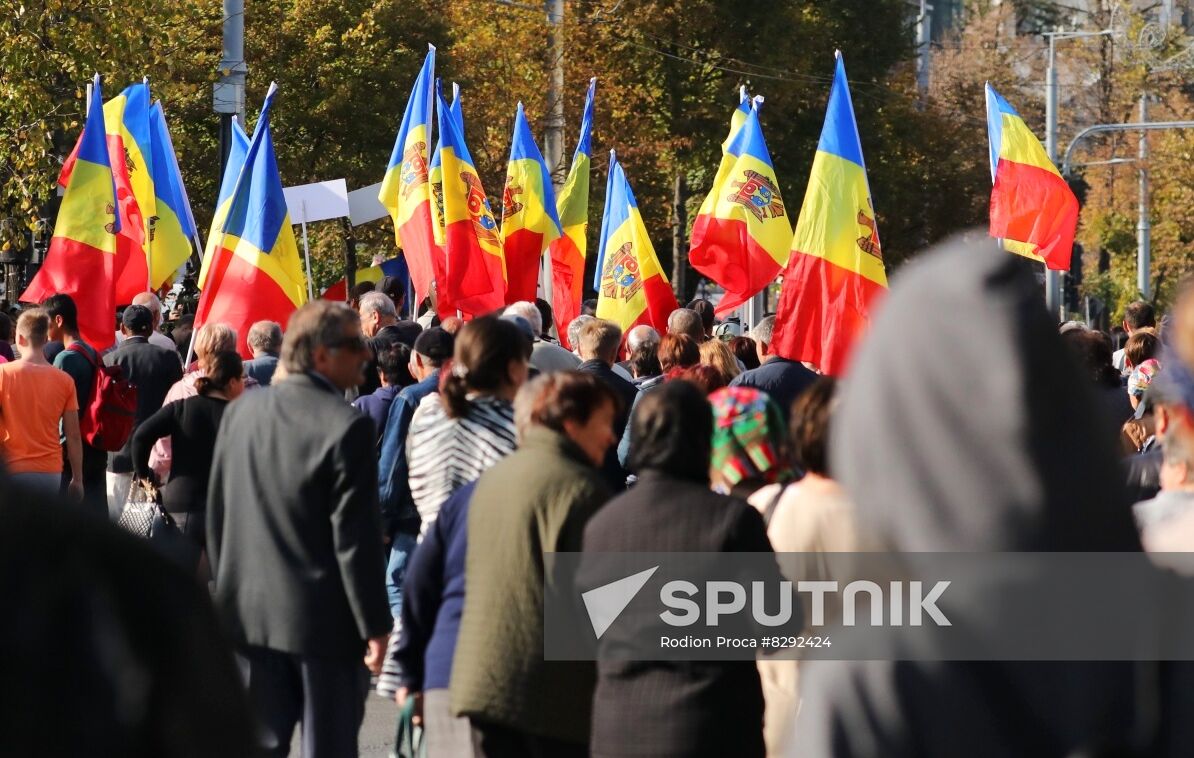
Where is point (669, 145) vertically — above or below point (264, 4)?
below

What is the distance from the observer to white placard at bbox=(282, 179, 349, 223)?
15.9 meters

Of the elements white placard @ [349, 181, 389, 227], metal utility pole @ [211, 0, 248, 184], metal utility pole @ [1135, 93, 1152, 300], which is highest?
metal utility pole @ [211, 0, 248, 184]

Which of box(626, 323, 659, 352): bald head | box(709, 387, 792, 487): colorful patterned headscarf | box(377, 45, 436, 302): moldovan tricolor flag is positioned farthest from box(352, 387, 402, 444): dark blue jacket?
box(377, 45, 436, 302): moldovan tricolor flag

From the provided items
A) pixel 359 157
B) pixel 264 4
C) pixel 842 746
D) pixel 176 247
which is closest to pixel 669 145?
pixel 359 157

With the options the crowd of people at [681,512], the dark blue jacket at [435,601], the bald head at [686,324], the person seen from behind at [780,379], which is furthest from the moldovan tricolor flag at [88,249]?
the dark blue jacket at [435,601]

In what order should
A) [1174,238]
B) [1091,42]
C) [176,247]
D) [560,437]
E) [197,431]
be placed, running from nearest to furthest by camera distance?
1. [560,437]
2. [197,431]
3. [176,247]
4. [1174,238]
5. [1091,42]

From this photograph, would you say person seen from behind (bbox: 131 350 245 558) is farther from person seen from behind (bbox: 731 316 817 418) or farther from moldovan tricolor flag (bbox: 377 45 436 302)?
moldovan tricolor flag (bbox: 377 45 436 302)

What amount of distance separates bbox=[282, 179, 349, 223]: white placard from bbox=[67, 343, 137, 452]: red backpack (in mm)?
6372

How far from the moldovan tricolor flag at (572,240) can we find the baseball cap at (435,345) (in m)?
8.16

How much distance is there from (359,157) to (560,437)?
2718 cm

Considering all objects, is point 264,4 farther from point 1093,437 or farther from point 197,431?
A: point 1093,437

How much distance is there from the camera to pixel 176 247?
48.6 ft

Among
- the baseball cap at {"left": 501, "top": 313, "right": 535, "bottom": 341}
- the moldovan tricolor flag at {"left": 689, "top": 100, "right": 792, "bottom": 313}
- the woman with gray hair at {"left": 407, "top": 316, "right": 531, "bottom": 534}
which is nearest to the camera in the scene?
the woman with gray hair at {"left": 407, "top": 316, "right": 531, "bottom": 534}
